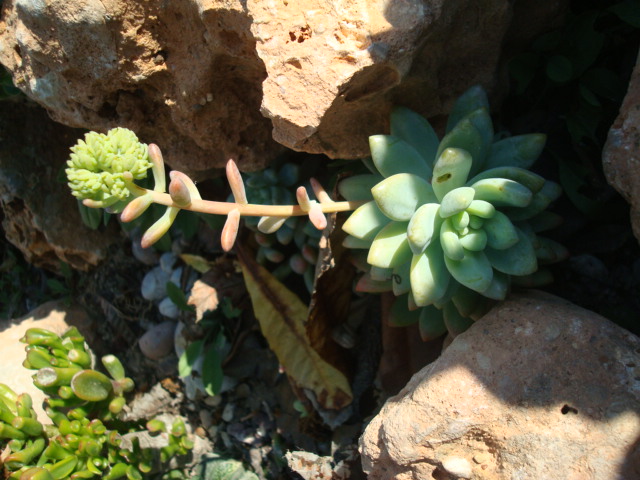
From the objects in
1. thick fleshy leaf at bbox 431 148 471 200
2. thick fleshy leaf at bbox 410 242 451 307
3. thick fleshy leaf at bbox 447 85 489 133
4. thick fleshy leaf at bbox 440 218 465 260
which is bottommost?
thick fleshy leaf at bbox 410 242 451 307

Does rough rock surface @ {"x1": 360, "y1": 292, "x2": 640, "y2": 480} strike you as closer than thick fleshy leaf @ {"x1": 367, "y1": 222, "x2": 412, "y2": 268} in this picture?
Yes

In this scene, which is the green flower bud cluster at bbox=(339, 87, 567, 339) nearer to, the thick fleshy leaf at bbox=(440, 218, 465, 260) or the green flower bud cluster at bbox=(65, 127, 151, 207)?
the thick fleshy leaf at bbox=(440, 218, 465, 260)

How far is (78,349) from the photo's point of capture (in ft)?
8.27

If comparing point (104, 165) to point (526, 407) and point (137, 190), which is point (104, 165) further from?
point (526, 407)

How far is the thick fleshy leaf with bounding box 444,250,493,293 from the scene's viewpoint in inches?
58.4

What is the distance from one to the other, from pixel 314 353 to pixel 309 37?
1274 millimetres

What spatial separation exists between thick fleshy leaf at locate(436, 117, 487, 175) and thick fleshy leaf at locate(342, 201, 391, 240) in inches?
9.7

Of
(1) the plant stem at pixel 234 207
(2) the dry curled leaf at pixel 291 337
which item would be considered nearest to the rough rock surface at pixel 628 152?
(1) the plant stem at pixel 234 207

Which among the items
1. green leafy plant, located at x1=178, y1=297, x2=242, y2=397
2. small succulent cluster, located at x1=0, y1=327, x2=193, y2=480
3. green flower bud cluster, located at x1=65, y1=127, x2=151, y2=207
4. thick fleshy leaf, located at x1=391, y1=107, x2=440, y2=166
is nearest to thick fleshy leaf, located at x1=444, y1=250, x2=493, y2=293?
thick fleshy leaf, located at x1=391, y1=107, x2=440, y2=166

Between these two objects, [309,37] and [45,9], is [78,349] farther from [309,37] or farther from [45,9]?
[309,37]

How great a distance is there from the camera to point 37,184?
2648mm

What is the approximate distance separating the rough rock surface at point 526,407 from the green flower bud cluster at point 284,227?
868mm

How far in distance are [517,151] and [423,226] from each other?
400 mm

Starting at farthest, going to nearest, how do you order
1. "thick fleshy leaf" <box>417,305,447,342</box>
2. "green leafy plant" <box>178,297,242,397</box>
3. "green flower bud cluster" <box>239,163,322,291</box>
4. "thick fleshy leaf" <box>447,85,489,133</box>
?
"green leafy plant" <box>178,297,242,397</box> < "green flower bud cluster" <box>239,163,322,291</box> < "thick fleshy leaf" <box>417,305,447,342</box> < "thick fleshy leaf" <box>447,85,489,133</box>
